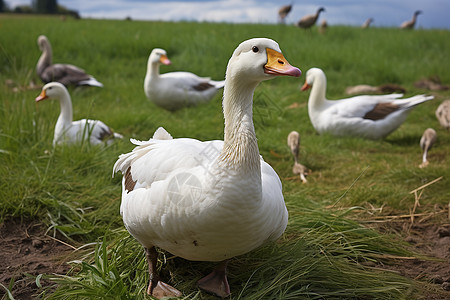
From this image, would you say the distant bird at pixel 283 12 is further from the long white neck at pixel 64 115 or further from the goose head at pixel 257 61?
the goose head at pixel 257 61

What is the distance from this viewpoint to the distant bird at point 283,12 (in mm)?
13367

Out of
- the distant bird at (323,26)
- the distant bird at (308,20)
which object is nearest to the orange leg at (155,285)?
the distant bird at (308,20)

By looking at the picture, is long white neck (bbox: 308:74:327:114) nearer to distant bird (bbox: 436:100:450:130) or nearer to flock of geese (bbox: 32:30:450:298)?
distant bird (bbox: 436:100:450:130)

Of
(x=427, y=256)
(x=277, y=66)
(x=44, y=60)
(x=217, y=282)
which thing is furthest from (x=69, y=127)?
(x=44, y=60)

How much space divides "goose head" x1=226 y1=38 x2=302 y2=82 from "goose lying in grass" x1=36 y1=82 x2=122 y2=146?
264 centimetres

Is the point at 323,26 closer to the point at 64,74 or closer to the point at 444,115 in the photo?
the point at 444,115

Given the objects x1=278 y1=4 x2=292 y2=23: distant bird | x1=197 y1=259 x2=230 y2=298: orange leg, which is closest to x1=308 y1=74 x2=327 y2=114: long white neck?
x1=197 y1=259 x2=230 y2=298: orange leg

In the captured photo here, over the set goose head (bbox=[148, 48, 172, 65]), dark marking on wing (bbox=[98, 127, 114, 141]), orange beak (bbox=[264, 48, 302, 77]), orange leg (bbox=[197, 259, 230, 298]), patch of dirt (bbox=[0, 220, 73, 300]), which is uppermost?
orange beak (bbox=[264, 48, 302, 77])

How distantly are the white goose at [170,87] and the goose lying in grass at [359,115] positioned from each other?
184cm

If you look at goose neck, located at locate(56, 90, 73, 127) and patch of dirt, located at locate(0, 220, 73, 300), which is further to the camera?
goose neck, located at locate(56, 90, 73, 127)

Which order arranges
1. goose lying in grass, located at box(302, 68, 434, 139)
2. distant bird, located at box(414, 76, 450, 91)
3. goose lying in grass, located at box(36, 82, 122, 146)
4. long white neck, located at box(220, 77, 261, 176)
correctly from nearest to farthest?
long white neck, located at box(220, 77, 261, 176) < goose lying in grass, located at box(36, 82, 122, 146) < goose lying in grass, located at box(302, 68, 434, 139) < distant bird, located at box(414, 76, 450, 91)

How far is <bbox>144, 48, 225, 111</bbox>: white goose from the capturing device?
23.4 ft

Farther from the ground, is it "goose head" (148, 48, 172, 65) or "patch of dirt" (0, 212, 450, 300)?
"goose head" (148, 48, 172, 65)

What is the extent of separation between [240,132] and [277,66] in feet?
1.14
